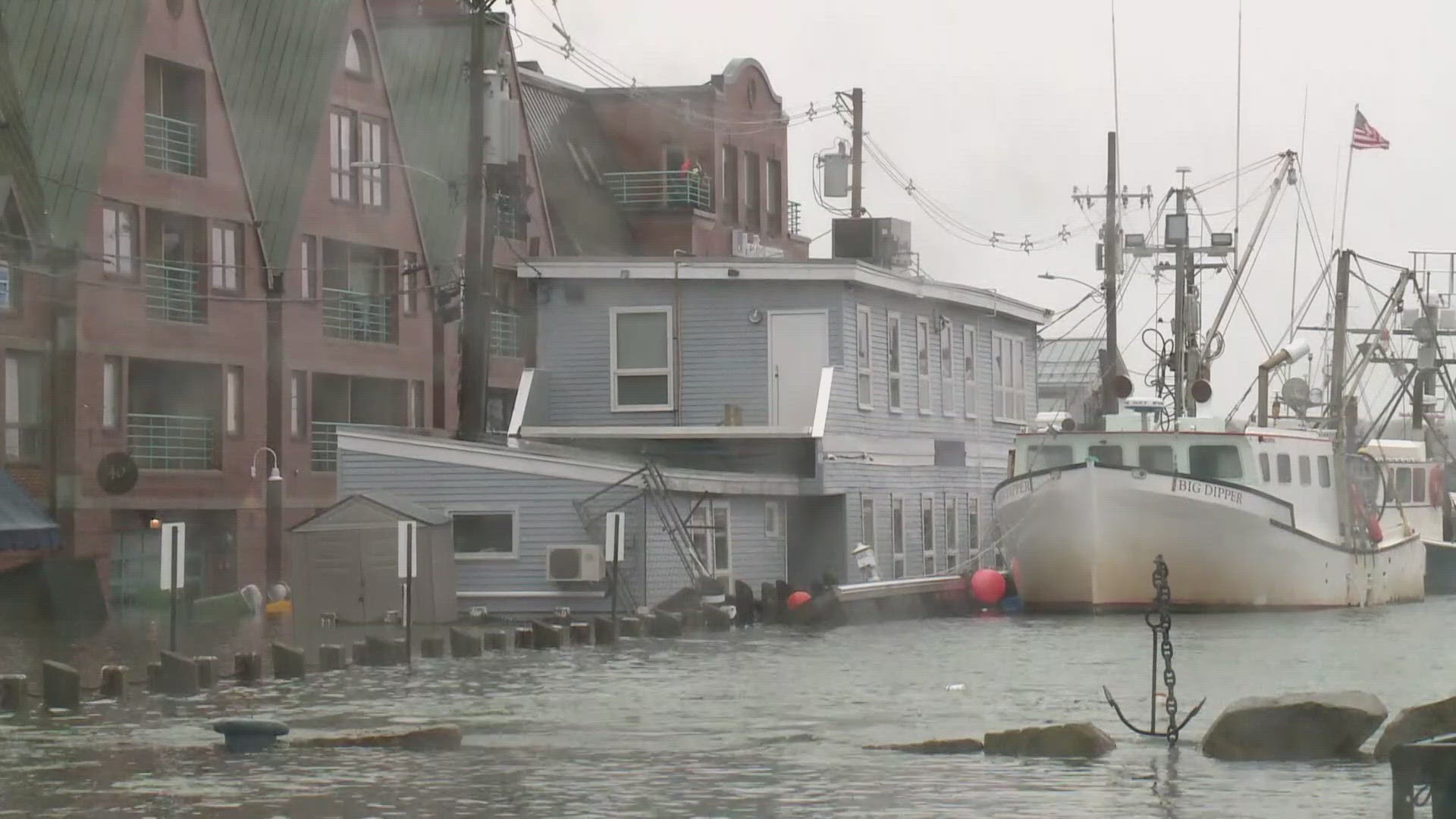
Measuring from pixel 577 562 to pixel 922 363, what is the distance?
14.8m

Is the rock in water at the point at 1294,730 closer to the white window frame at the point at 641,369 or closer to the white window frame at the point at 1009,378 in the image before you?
the white window frame at the point at 641,369

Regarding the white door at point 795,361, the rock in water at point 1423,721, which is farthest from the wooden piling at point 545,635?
the rock in water at point 1423,721

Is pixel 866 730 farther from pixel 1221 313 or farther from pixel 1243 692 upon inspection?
pixel 1221 313

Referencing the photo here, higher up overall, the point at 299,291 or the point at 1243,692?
the point at 299,291

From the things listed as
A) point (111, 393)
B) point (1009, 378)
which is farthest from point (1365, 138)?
point (111, 393)

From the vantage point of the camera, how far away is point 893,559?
2253 inches

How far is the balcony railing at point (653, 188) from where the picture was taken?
82375 mm

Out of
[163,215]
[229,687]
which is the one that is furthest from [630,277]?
[229,687]

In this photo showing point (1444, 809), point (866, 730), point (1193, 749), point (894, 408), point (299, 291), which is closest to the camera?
point (1444, 809)

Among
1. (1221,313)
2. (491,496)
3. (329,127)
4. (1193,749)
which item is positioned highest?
(329,127)

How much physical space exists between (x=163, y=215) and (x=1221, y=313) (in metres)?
25.2

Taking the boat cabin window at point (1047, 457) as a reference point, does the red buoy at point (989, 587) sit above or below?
below

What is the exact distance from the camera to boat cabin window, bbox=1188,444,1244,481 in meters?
53.0

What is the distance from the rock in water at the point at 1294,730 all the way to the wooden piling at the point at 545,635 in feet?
59.2
